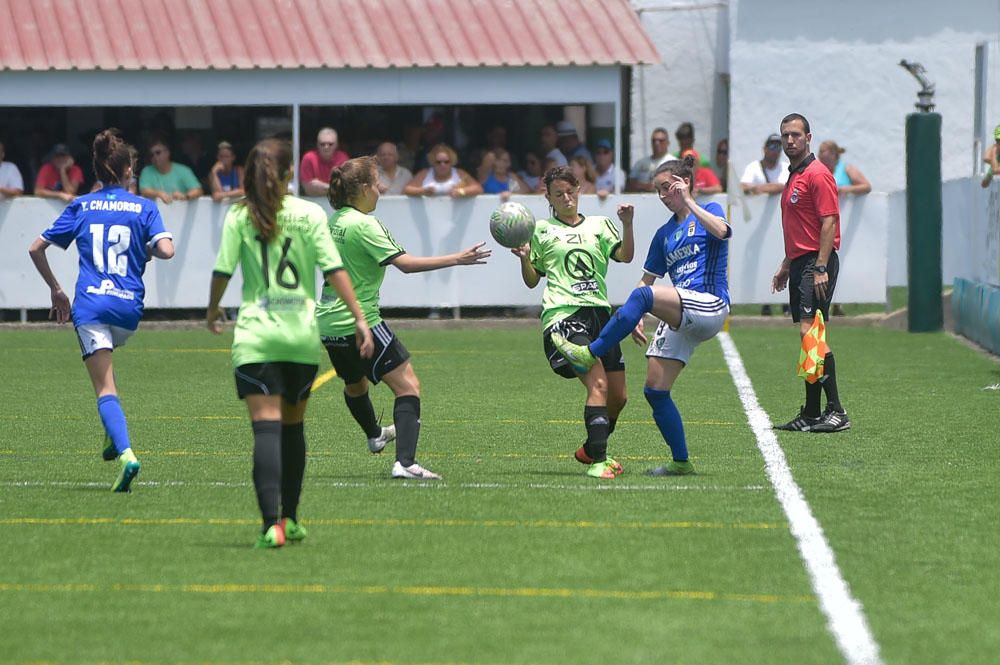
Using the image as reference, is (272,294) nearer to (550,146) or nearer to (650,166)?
(550,146)

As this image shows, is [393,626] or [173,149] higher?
[173,149]

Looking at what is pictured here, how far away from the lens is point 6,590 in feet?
22.7

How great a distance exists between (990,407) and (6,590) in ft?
26.7

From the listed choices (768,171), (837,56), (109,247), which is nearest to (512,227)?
(109,247)

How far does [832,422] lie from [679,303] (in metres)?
2.53

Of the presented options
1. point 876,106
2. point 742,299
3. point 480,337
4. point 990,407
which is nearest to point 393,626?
point 990,407

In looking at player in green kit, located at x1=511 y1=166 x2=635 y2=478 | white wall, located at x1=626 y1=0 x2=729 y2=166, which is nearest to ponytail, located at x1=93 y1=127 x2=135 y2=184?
player in green kit, located at x1=511 y1=166 x2=635 y2=478

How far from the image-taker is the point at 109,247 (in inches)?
377

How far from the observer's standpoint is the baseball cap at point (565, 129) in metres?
22.3

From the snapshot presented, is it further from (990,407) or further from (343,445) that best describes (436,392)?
Answer: (990,407)

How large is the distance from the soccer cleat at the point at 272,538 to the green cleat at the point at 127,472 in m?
1.76

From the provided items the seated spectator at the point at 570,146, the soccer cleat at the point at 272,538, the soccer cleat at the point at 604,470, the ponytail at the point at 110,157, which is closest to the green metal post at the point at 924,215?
the seated spectator at the point at 570,146

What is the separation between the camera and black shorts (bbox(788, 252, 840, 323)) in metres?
11.7

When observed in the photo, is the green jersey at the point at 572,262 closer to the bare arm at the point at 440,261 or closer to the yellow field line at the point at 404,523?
the bare arm at the point at 440,261
